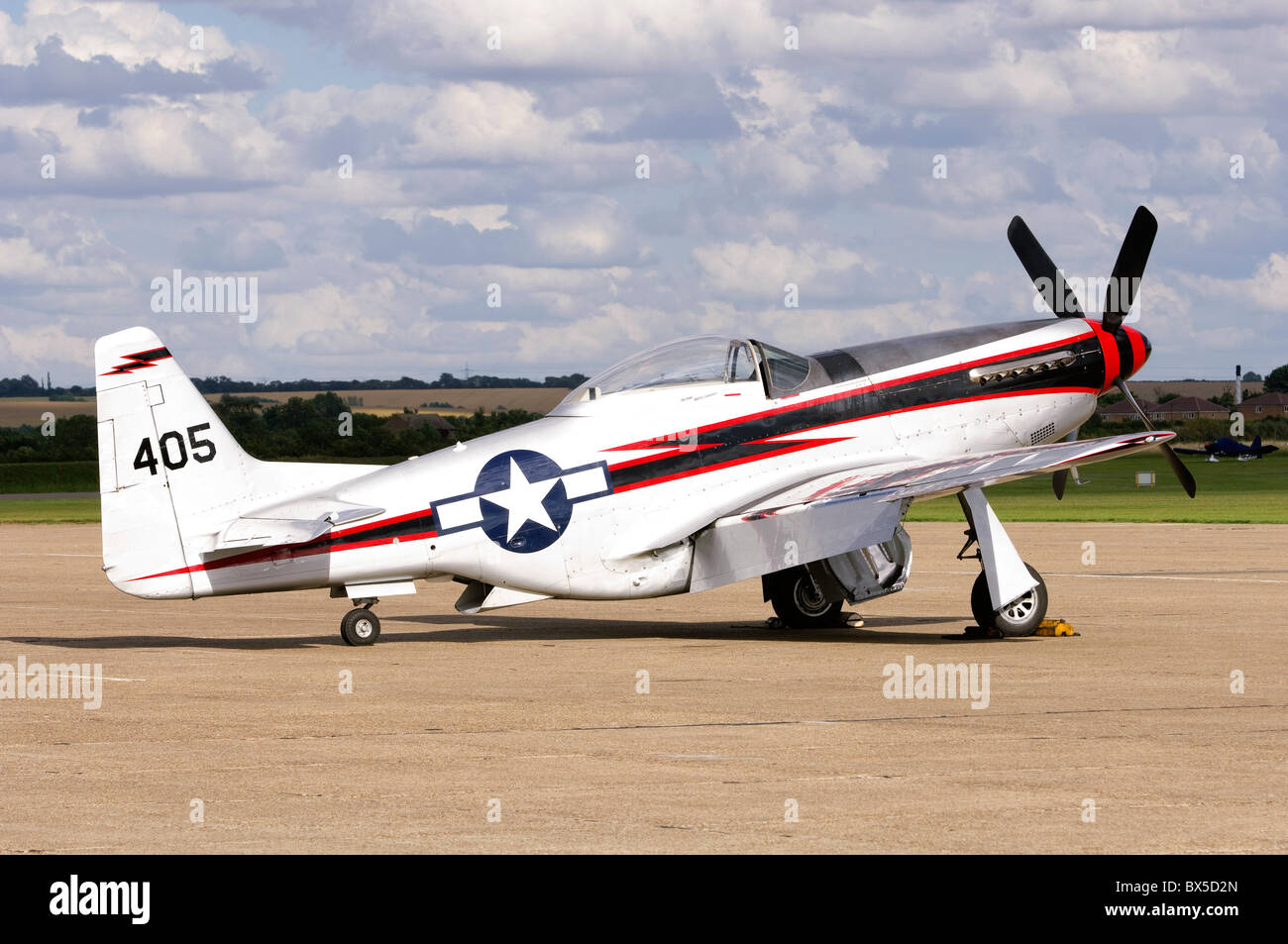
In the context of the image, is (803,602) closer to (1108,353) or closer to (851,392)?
(851,392)

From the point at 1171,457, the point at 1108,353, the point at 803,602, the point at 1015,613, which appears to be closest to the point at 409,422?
the point at 803,602

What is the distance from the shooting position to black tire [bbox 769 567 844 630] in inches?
826

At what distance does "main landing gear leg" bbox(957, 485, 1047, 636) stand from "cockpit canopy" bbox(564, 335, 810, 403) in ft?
Result: 8.15

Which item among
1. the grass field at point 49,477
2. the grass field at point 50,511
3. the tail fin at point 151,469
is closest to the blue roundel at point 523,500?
the tail fin at point 151,469

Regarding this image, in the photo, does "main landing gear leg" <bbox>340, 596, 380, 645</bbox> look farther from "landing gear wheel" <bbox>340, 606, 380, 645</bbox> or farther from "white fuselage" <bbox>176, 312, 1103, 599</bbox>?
"white fuselage" <bbox>176, 312, 1103, 599</bbox>

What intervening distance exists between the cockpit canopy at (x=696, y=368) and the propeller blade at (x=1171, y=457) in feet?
14.3

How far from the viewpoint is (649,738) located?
40.5 ft

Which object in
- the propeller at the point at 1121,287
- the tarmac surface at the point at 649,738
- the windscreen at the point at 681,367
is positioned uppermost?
the propeller at the point at 1121,287

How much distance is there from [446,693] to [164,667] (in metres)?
3.83

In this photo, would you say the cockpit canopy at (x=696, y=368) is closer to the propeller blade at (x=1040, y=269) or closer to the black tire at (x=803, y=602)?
the black tire at (x=803, y=602)

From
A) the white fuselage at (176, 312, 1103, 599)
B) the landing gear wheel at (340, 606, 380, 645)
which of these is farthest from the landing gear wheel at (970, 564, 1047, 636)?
the landing gear wheel at (340, 606, 380, 645)

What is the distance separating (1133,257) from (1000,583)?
19.2 feet

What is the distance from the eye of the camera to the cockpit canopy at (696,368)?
18625 millimetres
